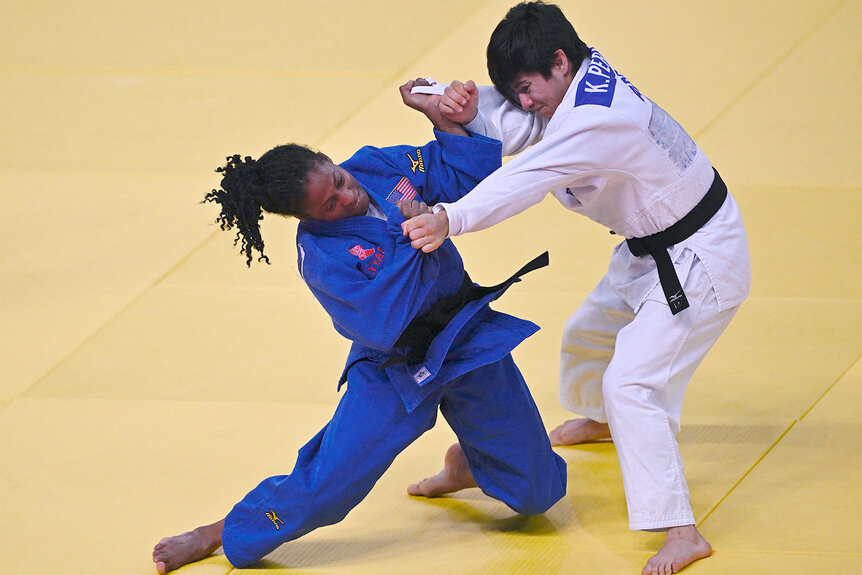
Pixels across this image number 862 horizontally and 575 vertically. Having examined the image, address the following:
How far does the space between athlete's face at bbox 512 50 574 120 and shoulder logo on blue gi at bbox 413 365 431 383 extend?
0.77 metres

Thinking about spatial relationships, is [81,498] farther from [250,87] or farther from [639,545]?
[250,87]

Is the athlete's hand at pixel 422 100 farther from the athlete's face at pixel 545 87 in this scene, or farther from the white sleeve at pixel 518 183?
the white sleeve at pixel 518 183

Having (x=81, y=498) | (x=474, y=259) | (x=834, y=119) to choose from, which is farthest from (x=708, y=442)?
(x=834, y=119)

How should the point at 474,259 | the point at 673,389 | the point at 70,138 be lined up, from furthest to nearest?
the point at 70,138 → the point at 474,259 → the point at 673,389

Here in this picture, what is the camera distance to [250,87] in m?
6.37

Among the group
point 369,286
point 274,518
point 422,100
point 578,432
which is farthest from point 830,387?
point 274,518

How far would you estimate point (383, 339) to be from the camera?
2500mm

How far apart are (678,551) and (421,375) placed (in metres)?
0.79

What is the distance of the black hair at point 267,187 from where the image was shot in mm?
2434

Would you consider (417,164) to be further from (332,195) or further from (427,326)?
(427,326)

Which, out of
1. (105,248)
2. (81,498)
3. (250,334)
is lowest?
(81,498)

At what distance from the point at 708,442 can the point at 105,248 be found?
297 cm

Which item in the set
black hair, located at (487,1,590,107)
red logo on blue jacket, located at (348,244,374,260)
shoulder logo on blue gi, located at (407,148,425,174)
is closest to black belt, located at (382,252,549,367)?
red logo on blue jacket, located at (348,244,374,260)

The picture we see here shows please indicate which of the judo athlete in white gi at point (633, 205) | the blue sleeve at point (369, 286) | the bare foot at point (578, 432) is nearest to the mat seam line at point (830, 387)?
the bare foot at point (578, 432)
